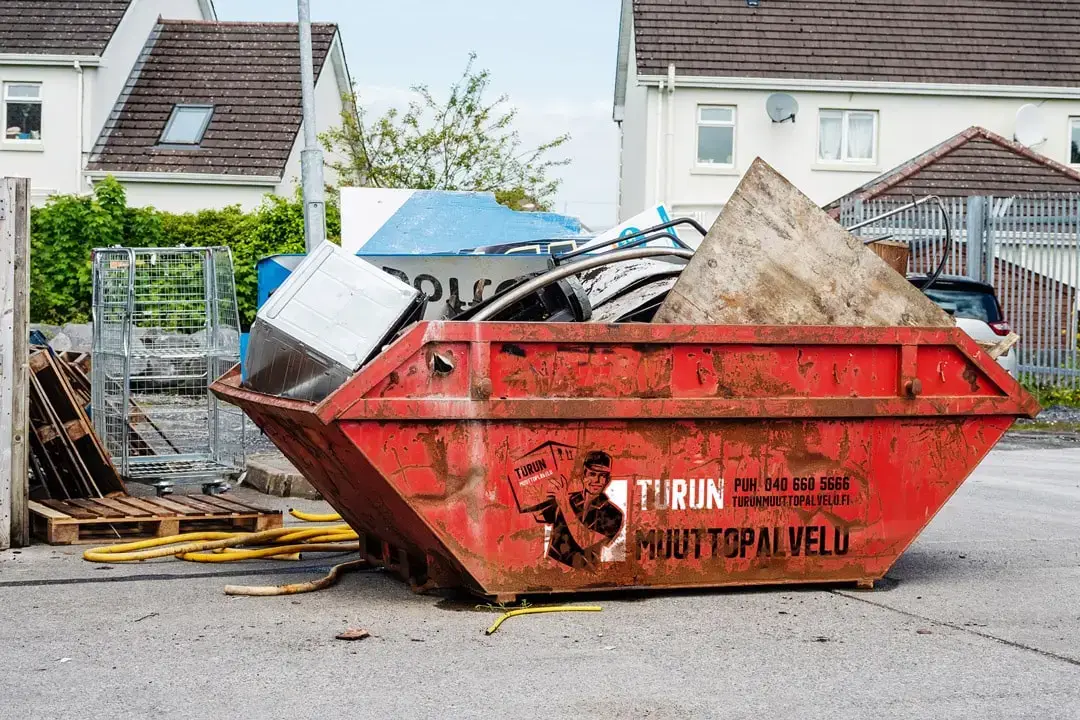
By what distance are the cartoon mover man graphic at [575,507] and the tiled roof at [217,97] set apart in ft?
72.7

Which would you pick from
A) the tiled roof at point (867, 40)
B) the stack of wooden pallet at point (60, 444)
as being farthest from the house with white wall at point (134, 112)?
the stack of wooden pallet at point (60, 444)

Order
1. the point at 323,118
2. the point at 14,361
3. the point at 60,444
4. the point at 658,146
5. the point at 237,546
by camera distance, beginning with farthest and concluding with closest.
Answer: the point at 323,118, the point at 658,146, the point at 60,444, the point at 14,361, the point at 237,546

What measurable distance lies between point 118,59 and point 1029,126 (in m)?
18.6

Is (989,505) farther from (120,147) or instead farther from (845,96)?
(120,147)

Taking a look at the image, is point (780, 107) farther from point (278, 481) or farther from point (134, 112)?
point (278, 481)

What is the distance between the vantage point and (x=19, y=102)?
1086 inches

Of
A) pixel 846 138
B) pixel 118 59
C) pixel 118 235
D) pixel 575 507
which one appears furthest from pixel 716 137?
pixel 575 507

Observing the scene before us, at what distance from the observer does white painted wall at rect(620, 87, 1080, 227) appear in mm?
27125

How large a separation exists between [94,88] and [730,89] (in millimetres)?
12703

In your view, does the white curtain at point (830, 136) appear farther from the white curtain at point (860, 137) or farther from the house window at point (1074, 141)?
the house window at point (1074, 141)

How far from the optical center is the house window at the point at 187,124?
91.6 ft

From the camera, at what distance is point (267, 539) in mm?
7449

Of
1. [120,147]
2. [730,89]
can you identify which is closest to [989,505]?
[730,89]

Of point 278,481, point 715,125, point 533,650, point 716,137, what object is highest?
point 715,125
